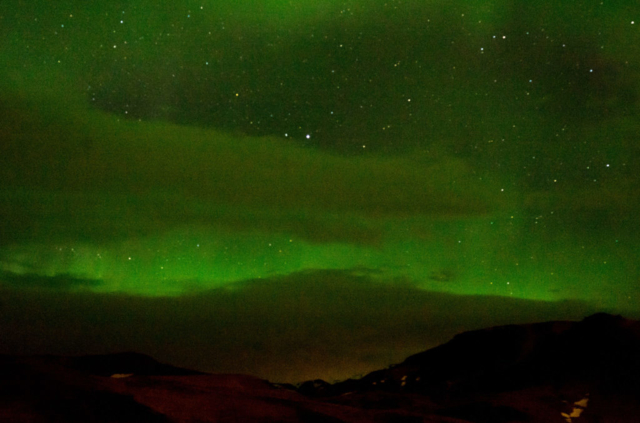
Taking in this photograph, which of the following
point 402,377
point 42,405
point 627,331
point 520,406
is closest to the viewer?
point 42,405

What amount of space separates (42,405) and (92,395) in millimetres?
1718

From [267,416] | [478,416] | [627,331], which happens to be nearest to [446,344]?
[627,331]

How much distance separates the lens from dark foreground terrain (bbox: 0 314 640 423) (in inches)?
648

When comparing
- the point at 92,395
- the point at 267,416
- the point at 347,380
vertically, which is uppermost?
the point at 92,395

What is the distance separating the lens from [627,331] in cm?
5472

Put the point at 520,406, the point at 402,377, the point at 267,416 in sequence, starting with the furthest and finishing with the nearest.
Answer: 1. the point at 402,377
2. the point at 520,406
3. the point at 267,416

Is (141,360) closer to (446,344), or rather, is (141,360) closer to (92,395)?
(446,344)

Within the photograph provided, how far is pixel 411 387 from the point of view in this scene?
218 feet

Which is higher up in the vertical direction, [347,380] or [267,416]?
[267,416]

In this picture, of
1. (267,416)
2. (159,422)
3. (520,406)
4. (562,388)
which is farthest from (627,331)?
(159,422)

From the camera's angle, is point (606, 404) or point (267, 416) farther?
point (606, 404)

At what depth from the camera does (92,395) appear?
656 inches

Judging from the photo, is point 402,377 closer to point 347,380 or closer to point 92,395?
point 347,380

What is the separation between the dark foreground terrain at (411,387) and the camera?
54.0 feet
